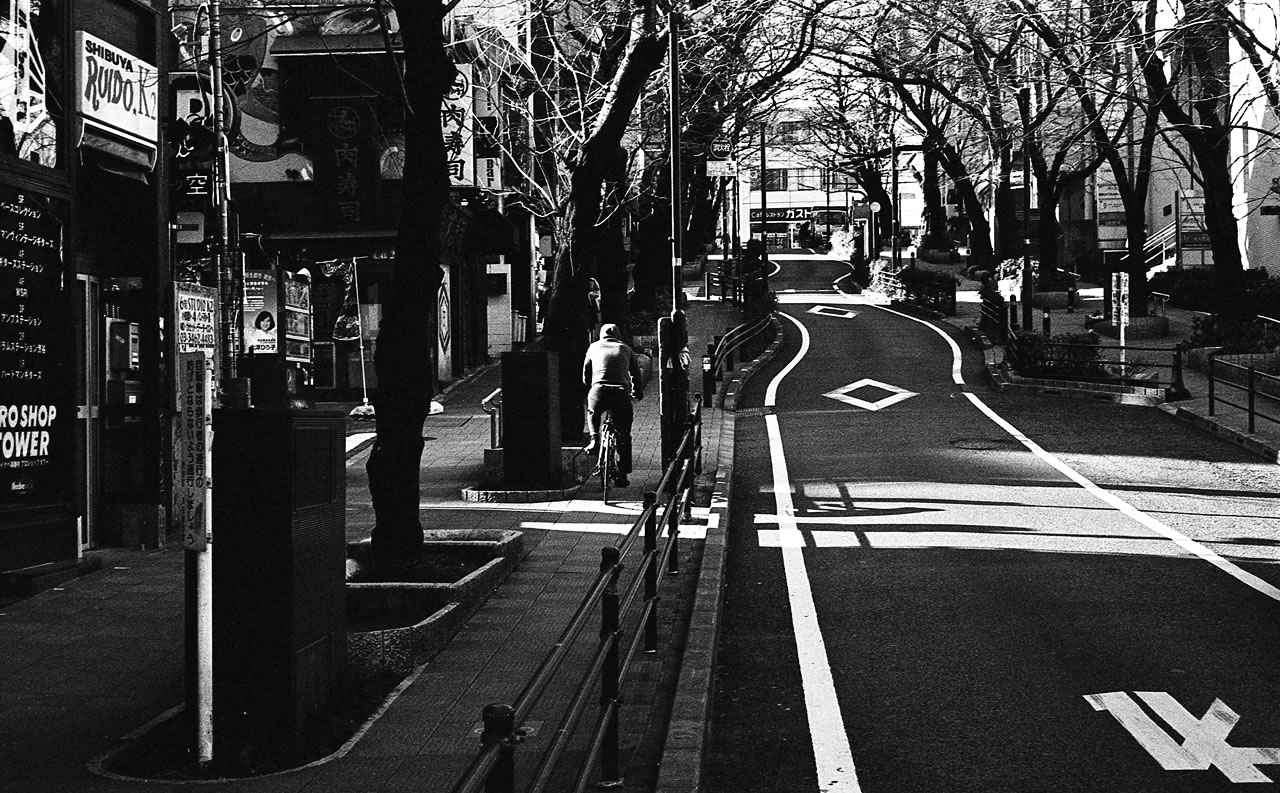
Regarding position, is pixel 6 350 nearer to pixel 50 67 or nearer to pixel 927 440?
pixel 50 67

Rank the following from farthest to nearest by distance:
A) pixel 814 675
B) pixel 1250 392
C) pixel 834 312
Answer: pixel 834 312, pixel 1250 392, pixel 814 675

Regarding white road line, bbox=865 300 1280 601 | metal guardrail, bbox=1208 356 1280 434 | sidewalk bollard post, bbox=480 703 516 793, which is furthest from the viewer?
metal guardrail, bbox=1208 356 1280 434

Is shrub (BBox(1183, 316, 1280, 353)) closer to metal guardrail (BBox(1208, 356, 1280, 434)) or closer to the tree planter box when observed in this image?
metal guardrail (BBox(1208, 356, 1280, 434))

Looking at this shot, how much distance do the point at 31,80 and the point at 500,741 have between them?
9841 mm

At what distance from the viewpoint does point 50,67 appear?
11.9 meters

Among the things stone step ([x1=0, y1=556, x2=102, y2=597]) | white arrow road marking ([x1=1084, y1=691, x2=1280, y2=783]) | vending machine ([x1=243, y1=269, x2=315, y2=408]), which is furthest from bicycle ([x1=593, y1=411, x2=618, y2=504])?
vending machine ([x1=243, y1=269, x2=315, y2=408])

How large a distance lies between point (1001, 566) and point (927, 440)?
10.4m

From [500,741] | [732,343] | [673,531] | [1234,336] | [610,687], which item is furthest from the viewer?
[732,343]

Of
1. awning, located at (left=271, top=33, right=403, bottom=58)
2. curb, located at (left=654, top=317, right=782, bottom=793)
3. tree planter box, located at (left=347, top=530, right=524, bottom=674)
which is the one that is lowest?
curb, located at (left=654, top=317, right=782, bottom=793)

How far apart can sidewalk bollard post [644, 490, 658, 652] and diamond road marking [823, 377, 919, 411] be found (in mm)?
18930

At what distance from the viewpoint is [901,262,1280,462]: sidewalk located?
21.7 metres

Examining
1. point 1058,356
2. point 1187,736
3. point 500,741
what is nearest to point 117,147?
point 1187,736

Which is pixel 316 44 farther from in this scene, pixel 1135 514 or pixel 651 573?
pixel 651 573

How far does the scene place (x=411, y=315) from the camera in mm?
10281
